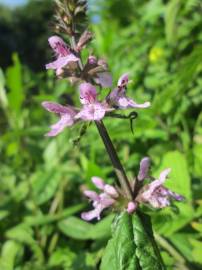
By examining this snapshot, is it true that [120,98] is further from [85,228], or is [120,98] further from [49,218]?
[49,218]

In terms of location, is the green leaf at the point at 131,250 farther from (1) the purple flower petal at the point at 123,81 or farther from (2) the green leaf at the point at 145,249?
(1) the purple flower petal at the point at 123,81

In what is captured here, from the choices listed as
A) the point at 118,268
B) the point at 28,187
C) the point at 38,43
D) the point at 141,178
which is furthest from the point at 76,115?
the point at 38,43

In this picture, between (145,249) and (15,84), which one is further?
(15,84)

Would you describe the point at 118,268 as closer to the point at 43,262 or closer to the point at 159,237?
Answer: the point at 159,237

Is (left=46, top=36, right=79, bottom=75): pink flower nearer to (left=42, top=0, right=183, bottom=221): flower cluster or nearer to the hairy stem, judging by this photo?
(left=42, top=0, right=183, bottom=221): flower cluster

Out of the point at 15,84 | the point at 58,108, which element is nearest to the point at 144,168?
the point at 58,108

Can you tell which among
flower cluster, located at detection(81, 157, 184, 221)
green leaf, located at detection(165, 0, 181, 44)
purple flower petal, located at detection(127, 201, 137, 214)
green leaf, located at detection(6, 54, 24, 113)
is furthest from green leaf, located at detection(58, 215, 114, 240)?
green leaf, located at detection(165, 0, 181, 44)

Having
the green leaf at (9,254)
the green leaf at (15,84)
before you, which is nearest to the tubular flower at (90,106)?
the green leaf at (9,254)
